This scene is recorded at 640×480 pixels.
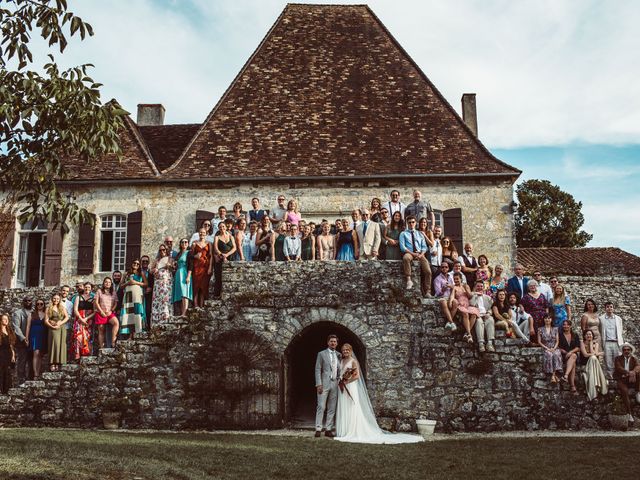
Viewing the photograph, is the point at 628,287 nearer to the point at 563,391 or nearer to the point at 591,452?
the point at 563,391

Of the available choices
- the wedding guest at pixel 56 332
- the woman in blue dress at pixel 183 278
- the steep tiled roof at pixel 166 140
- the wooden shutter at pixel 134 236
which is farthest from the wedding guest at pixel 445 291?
the steep tiled roof at pixel 166 140

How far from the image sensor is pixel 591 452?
9344 mm

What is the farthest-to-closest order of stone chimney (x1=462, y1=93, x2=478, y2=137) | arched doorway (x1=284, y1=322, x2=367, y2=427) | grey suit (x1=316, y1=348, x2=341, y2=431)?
stone chimney (x1=462, y1=93, x2=478, y2=137) → arched doorway (x1=284, y1=322, x2=367, y2=427) → grey suit (x1=316, y1=348, x2=341, y2=431)

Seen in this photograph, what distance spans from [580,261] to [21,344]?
62.1 ft

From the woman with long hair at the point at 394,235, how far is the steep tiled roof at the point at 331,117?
5.09 m

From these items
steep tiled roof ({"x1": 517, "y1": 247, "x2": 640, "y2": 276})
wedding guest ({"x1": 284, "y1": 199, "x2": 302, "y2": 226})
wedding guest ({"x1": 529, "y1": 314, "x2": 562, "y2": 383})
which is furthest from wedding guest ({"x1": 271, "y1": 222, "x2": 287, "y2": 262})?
steep tiled roof ({"x1": 517, "y1": 247, "x2": 640, "y2": 276})

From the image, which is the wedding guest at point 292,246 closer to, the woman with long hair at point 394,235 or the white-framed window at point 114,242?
the woman with long hair at point 394,235

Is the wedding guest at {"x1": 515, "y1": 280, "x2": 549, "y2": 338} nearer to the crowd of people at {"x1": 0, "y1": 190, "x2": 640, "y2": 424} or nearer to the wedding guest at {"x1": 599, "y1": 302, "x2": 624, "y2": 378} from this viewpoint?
the crowd of people at {"x1": 0, "y1": 190, "x2": 640, "y2": 424}

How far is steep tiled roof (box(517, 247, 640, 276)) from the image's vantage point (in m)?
23.5

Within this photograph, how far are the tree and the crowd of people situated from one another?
2428cm

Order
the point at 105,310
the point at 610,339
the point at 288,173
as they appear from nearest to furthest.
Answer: the point at 610,339 → the point at 105,310 → the point at 288,173

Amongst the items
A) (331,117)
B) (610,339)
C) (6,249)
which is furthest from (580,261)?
(6,249)

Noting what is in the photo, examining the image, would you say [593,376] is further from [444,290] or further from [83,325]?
[83,325]

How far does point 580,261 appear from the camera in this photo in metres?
24.4
